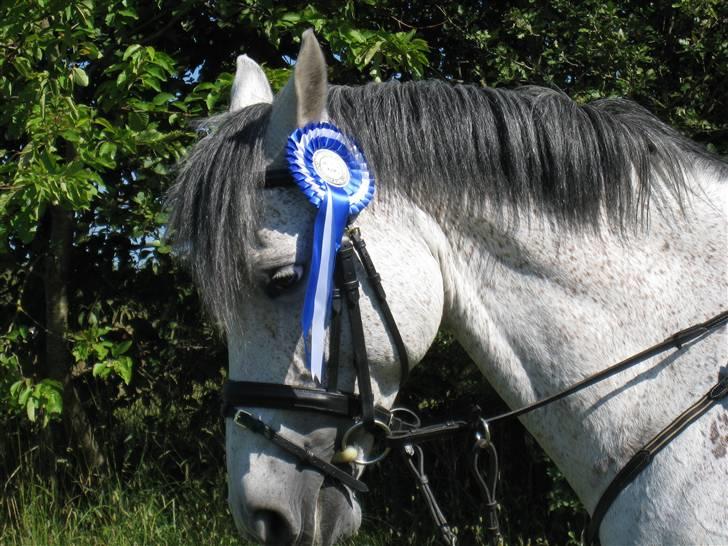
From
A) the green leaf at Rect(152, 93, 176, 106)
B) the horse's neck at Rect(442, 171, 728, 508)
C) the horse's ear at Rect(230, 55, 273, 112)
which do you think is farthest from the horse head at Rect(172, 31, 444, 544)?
the green leaf at Rect(152, 93, 176, 106)

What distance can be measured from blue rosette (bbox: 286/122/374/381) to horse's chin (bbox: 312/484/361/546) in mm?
300

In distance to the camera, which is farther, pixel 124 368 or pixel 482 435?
pixel 124 368

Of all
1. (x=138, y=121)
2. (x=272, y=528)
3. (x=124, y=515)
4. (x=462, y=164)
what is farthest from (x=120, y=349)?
(x=462, y=164)

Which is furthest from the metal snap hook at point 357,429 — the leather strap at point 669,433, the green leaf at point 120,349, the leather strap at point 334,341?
the green leaf at point 120,349

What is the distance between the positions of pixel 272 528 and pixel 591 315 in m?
0.88

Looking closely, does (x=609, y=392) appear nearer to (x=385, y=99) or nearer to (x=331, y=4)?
(x=385, y=99)

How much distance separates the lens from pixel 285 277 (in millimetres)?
1884

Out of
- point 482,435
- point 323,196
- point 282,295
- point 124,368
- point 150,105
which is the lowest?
point 124,368

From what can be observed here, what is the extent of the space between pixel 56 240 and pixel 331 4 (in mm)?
1869

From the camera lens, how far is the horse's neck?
5.94ft

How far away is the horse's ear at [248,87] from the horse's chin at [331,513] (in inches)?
42.1

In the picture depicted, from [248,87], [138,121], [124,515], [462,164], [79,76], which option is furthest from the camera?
[124,515]

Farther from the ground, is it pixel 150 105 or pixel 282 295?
pixel 150 105

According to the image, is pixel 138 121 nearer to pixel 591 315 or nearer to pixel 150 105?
pixel 150 105
